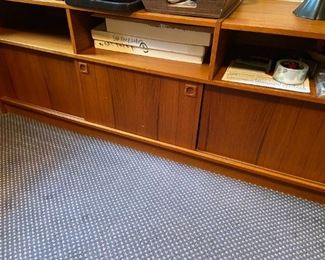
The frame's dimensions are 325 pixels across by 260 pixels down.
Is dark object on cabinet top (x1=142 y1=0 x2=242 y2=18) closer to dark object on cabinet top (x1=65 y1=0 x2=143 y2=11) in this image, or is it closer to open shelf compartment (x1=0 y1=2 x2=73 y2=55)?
dark object on cabinet top (x1=65 y1=0 x2=143 y2=11)

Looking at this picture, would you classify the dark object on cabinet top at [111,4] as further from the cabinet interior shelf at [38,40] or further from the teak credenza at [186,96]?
the cabinet interior shelf at [38,40]

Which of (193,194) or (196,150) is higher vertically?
(196,150)

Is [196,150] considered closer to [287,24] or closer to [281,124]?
[281,124]

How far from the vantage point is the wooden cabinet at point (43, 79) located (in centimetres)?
124

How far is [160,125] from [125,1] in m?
0.51

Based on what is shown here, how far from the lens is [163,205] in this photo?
3.50ft

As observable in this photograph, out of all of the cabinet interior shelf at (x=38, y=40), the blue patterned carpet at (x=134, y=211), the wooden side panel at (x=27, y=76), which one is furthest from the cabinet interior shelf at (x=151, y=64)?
the blue patterned carpet at (x=134, y=211)

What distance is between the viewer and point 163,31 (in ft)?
3.33

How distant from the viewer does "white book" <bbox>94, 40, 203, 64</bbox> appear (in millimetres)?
1064

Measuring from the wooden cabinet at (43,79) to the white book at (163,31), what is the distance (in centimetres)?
29

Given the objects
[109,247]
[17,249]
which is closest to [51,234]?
→ [17,249]

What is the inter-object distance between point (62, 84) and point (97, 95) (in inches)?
8.1

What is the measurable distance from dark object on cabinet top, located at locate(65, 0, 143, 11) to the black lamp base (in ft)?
1.76

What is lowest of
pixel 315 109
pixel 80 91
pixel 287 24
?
pixel 80 91
